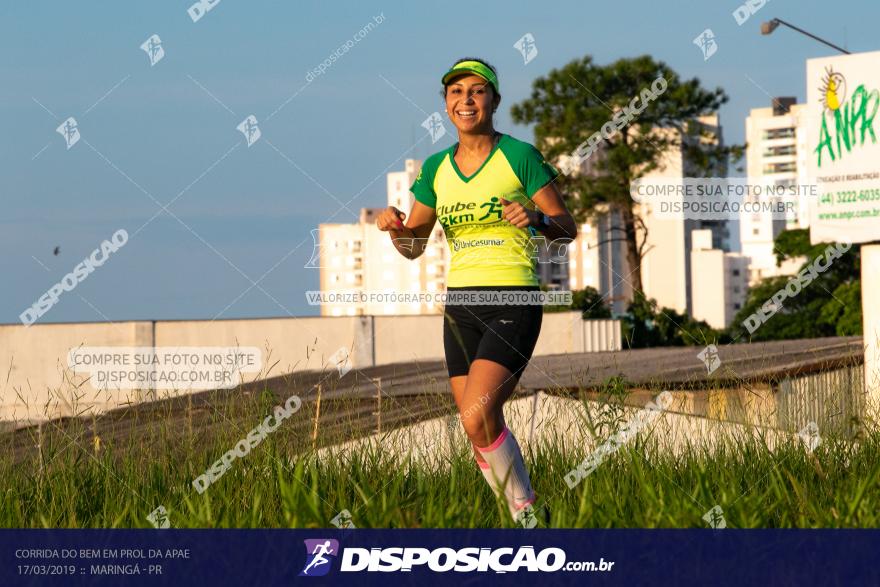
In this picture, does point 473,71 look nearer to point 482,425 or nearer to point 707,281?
point 482,425

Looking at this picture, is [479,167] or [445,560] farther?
[479,167]

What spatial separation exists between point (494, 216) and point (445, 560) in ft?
4.65

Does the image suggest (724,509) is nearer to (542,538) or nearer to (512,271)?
(542,538)

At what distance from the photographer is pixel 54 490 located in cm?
597

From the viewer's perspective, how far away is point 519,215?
16.0ft

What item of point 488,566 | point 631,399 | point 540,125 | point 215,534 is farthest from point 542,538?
point 540,125

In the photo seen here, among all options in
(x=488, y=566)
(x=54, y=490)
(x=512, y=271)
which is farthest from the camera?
(x=54, y=490)

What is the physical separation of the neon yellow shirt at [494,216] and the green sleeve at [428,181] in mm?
140

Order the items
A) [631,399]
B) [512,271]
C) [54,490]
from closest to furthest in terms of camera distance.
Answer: [512,271] → [54,490] → [631,399]

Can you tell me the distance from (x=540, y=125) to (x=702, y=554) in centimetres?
4604

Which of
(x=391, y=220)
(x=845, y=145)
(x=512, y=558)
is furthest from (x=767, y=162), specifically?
(x=512, y=558)

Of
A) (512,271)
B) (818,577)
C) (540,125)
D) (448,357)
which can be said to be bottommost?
(818,577)

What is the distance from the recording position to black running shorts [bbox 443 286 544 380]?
16.8ft

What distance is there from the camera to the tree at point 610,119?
48812 millimetres
